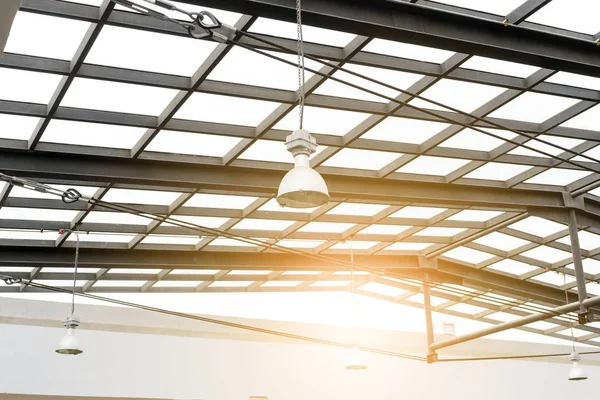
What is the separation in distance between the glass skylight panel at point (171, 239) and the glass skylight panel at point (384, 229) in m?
2.84

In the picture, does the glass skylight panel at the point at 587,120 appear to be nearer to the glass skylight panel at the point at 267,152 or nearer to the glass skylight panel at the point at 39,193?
the glass skylight panel at the point at 267,152

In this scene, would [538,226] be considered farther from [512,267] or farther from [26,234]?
[26,234]

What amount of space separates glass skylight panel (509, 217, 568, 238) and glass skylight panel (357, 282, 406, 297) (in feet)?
14.4

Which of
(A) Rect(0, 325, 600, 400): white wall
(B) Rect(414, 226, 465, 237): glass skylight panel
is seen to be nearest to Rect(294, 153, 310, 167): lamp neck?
(B) Rect(414, 226, 465, 237): glass skylight panel

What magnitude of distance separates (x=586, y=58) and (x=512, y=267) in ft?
26.5

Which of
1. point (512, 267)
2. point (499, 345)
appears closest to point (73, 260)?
point (512, 267)

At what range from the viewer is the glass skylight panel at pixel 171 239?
11665mm

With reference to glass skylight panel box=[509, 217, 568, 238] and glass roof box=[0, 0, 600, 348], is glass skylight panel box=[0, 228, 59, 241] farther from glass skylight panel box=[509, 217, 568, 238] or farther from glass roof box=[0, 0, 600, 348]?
glass skylight panel box=[509, 217, 568, 238]

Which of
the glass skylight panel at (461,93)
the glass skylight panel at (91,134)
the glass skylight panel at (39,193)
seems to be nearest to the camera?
the glass skylight panel at (461,93)

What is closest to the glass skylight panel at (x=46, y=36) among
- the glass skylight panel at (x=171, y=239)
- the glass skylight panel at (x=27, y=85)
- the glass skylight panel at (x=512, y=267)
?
the glass skylight panel at (x=27, y=85)

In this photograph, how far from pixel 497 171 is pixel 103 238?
227 inches

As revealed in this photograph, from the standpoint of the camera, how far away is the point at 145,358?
13.9m

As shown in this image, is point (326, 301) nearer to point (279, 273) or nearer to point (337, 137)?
point (279, 273)

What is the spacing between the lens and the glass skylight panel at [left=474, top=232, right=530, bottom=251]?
13.3 m
